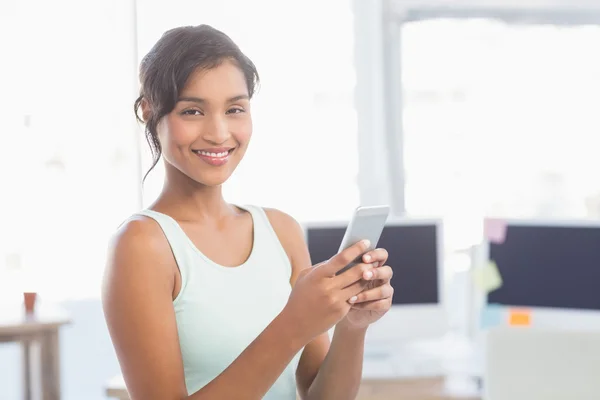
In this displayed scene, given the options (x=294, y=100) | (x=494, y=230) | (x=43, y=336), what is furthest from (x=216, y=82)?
(x=294, y=100)

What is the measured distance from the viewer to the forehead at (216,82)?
1.15 meters

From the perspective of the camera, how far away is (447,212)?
3600 millimetres

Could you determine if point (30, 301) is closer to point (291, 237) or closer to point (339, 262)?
point (291, 237)

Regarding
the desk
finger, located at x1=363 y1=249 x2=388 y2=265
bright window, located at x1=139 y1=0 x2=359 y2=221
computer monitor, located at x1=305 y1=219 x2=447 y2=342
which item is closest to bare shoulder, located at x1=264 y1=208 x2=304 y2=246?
finger, located at x1=363 y1=249 x2=388 y2=265

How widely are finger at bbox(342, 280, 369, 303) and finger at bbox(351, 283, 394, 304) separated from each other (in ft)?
0.04

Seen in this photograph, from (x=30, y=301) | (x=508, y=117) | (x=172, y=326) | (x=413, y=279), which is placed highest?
(x=508, y=117)

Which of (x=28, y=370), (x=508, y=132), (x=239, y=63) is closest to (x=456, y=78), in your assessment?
(x=508, y=132)

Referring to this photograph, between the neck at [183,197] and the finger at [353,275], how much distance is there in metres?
0.26

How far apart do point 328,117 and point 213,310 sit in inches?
102

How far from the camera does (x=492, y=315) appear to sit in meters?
2.44

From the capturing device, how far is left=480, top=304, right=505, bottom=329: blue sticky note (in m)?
2.43

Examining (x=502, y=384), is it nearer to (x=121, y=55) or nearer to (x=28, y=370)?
(x=28, y=370)

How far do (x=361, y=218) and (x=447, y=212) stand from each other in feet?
8.33

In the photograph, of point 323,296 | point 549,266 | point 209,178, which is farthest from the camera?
point 549,266
